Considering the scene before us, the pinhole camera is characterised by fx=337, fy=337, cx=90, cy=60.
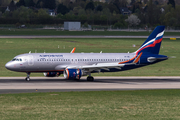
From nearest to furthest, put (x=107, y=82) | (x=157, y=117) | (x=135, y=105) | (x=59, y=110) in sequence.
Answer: (x=157, y=117)
(x=59, y=110)
(x=135, y=105)
(x=107, y=82)

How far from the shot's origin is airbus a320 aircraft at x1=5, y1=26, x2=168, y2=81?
161 feet

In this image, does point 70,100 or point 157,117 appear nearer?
point 157,117

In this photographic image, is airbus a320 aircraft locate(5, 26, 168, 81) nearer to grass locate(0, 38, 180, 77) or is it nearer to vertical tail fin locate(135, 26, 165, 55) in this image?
vertical tail fin locate(135, 26, 165, 55)

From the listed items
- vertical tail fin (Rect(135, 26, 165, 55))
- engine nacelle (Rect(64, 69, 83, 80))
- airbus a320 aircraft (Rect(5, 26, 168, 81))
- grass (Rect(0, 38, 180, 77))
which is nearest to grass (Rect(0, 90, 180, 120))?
engine nacelle (Rect(64, 69, 83, 80))

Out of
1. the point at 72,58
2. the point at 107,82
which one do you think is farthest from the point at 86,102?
the point at 72,58

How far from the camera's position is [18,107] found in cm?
2808

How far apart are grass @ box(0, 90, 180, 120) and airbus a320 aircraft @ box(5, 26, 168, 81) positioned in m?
13.0

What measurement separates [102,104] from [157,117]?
6.36 m

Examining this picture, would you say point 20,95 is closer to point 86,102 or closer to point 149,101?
point 86,102

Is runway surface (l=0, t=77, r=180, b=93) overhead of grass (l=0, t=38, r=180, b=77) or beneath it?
beneath

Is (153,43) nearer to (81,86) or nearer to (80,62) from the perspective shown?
(80,62)

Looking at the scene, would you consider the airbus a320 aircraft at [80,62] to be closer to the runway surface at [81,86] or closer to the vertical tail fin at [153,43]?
the vertical tail fin at [153,43]

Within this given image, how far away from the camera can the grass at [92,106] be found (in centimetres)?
2500

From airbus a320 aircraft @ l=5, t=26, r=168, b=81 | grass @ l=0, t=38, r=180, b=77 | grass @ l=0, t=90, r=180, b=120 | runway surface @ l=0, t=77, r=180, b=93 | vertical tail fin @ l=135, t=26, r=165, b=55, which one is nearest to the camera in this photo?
grass @ l=0, t=90, r=180, b=120
